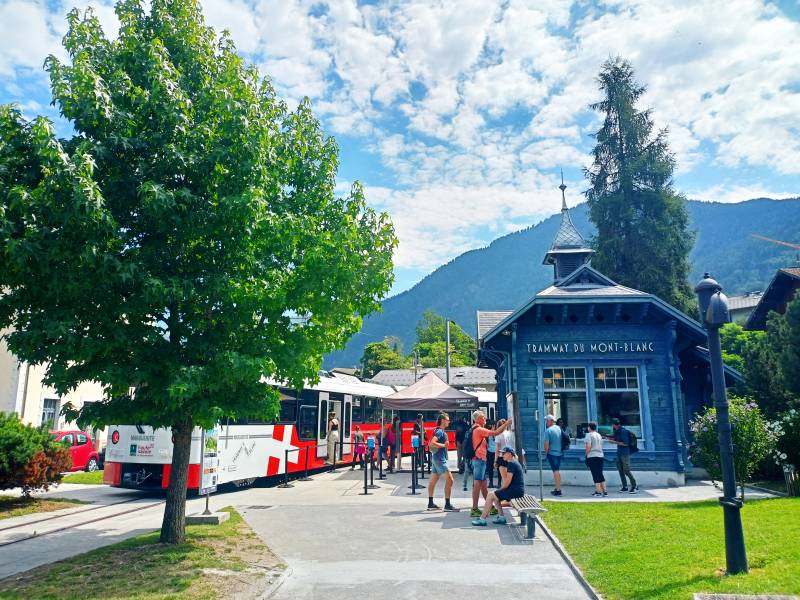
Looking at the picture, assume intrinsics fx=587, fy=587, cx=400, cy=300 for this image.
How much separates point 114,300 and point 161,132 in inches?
93.3

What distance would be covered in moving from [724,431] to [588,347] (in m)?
10.2

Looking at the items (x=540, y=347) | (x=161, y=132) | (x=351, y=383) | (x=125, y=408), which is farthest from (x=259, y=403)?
(x=351, y=383)

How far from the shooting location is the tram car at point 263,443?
1405 centimetres

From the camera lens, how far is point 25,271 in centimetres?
689

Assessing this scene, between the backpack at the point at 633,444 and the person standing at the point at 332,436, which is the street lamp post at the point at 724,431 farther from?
the person standing at the point at 332,436

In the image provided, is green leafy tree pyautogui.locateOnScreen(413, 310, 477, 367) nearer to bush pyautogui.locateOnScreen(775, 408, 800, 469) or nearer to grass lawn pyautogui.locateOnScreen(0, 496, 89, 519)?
bush pyautogui.locateOnScreen(775, 408, 800, 469)

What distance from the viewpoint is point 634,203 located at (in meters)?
36.6

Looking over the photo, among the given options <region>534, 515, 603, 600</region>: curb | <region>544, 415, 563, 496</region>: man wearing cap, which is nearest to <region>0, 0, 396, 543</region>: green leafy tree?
<region>534, 515, 603, 600</region>: curb

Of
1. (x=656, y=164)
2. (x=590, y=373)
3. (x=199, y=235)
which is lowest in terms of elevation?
(x=590, y=373)

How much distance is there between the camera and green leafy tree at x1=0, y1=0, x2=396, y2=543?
7035mm

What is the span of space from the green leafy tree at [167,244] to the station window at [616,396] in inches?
394

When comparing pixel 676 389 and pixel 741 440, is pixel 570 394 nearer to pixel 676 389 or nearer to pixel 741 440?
pixel 676 389

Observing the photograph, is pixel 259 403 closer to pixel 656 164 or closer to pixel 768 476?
pixel 768 476

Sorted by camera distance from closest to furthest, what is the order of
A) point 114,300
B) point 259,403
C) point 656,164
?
point 114,300 < point 259,403 < point 656,164
